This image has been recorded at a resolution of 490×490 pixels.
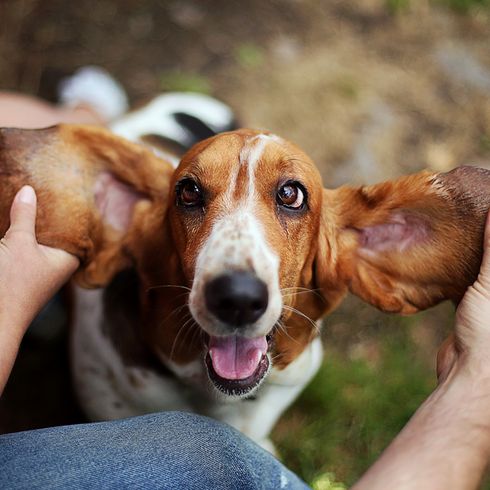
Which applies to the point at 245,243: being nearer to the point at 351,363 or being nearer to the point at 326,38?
the point at 351,363

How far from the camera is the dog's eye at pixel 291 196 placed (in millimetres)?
2393

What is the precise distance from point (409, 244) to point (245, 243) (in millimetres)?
804

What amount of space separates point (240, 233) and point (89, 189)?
0.81m

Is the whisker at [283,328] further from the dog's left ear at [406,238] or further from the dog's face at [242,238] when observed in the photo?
the dog's left ear at [406,238]

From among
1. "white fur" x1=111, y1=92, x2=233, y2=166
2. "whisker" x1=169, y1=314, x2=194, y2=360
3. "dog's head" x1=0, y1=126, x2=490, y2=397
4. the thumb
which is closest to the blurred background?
"white fur" x1=111, y1=92, x2=233, y2=166

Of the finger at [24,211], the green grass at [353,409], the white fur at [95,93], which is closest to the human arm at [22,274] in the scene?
the finger at [24,211]

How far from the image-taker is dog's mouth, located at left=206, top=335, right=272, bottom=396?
7.57ft

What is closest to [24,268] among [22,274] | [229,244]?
[22,274]

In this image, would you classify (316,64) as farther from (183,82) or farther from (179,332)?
(179,332)

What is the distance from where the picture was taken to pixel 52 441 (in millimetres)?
2359

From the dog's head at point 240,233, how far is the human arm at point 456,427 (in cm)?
17

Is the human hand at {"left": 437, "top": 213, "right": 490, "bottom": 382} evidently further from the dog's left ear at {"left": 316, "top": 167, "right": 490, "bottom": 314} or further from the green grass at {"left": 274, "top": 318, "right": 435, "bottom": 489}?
the green grass at {"left": 274, "top": 318, "right": 435, "bottom": 489}

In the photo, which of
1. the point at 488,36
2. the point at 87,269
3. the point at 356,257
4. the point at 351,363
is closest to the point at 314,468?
the point at 351,363

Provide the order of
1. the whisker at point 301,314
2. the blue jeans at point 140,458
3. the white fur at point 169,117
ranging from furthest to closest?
the white fur at point 169,117, the whisker at point 301,314, the blue jeans at point 140,458
